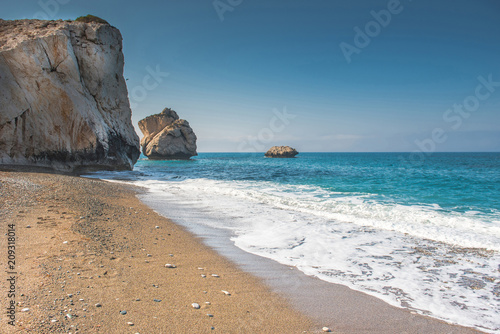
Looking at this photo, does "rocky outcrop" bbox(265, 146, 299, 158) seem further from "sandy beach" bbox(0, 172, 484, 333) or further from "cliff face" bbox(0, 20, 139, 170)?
"sandy beach" bbox(0, 172, 484, 333)

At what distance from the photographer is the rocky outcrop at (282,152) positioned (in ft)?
313

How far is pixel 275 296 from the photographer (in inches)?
151

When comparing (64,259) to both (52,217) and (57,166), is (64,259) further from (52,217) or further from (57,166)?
(57,166)

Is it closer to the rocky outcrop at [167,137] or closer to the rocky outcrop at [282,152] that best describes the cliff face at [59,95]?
the rocky outcrop at [167,137]

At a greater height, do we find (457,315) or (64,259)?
(64,259)

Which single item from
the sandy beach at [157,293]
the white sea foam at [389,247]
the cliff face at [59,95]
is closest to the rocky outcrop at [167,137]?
the cliff face at [59,95]

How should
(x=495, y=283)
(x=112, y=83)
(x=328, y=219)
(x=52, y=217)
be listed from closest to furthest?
(x=495, y=283)
(x=52, y=217)
(x=328, y=219)
(x=112, y=83)

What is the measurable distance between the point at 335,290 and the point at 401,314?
0.93m

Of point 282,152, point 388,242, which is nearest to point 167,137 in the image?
point 282,152

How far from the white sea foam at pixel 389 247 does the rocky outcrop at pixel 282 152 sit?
84.4m

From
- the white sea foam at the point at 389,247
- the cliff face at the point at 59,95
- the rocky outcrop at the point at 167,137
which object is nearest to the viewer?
the white sea foam at the point at 389,247

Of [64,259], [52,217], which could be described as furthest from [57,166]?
[64,259]

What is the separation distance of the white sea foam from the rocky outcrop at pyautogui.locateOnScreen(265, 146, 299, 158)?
84426 millimetres

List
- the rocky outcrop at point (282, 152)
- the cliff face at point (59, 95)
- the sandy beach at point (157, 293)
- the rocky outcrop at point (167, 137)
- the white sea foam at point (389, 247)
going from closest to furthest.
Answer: the sandy beach at point (157, 293)
the white sea foam at point (389, 247)
the cliff face at point (59, 95)
the rocky outcrop at point (167, 137)
the rocky outcrop at point (282, 152)
